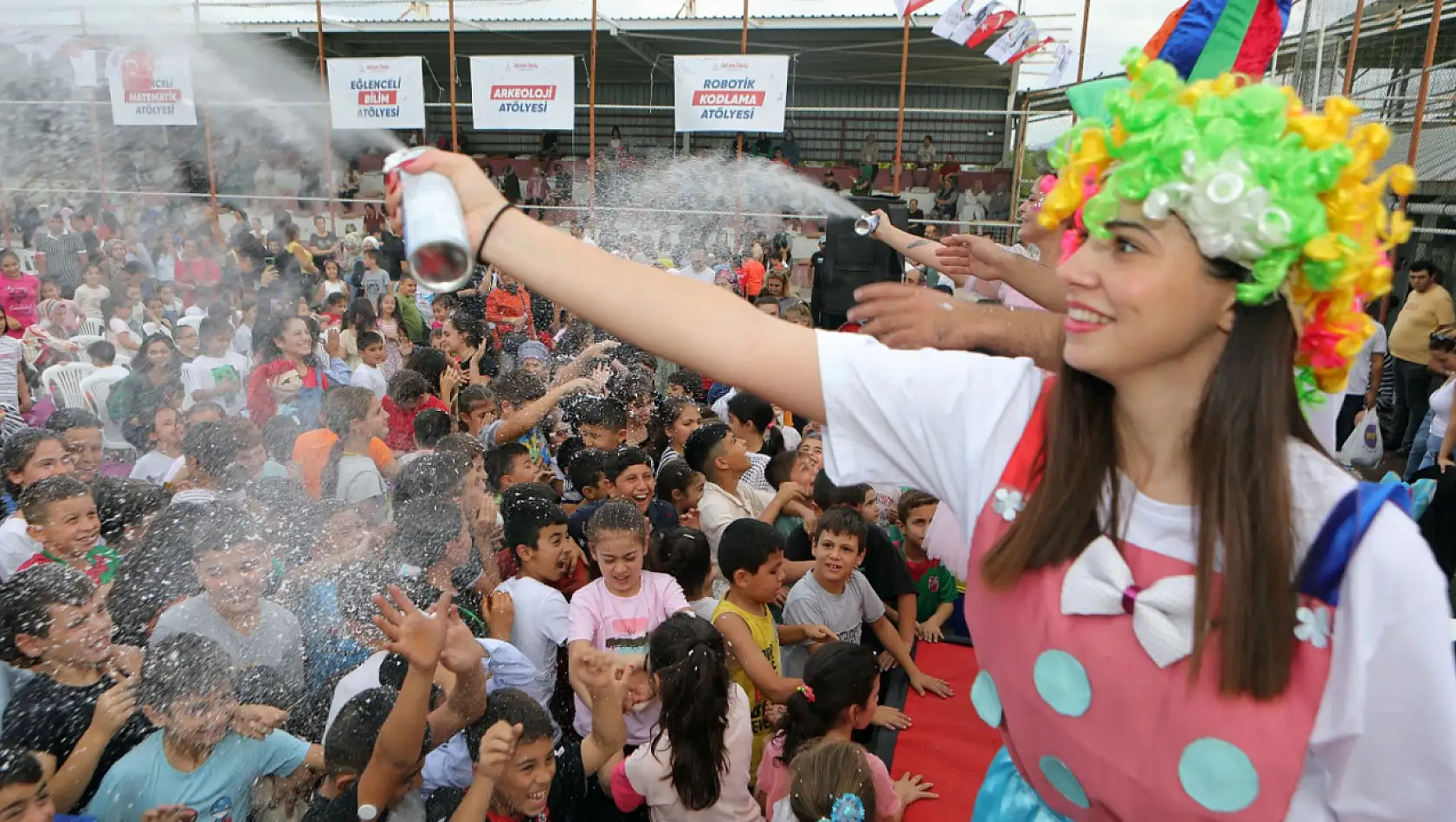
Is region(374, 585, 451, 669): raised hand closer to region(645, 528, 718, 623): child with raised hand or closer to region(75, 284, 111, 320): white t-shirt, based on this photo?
region(645, 528, 718, 623): child with raised hand

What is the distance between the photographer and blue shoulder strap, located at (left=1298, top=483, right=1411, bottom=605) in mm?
1080

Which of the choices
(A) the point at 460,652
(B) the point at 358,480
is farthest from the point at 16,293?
(A) the point at 460,652

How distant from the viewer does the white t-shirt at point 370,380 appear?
6691 mm

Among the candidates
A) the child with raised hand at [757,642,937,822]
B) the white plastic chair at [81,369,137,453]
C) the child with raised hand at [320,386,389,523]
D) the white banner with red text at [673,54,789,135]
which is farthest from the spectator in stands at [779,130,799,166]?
the child with raised hand at [757,642,937,822]

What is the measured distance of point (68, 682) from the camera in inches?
109

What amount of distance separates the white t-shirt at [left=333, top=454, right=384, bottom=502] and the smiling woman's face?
155 inches

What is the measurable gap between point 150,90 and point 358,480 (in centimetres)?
912

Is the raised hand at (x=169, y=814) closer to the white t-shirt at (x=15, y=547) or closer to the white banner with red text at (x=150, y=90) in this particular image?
the white t-shirt at (x=15, y=547)

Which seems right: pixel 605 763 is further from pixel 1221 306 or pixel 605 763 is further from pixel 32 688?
pixel 1221 306

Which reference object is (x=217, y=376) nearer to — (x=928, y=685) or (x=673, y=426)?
(x=673, y=426)

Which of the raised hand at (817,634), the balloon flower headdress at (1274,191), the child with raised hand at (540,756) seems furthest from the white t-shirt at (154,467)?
the balloon flower headdress at (1274,191)

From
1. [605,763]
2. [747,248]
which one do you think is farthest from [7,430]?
[747,248]

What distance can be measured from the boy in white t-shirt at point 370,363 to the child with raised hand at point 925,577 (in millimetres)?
3711

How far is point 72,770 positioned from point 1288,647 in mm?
2838
